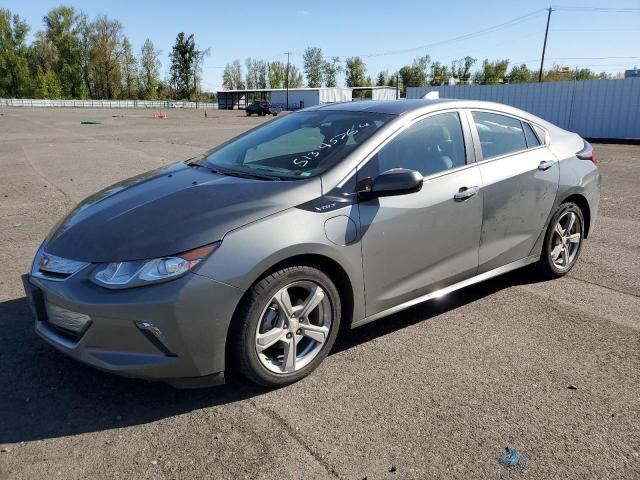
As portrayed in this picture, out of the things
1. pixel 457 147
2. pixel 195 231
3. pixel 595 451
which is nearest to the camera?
pixel 595 451

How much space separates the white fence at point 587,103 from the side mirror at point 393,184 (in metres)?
25.4

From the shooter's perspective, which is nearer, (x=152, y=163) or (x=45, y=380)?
(x=45, y=380)

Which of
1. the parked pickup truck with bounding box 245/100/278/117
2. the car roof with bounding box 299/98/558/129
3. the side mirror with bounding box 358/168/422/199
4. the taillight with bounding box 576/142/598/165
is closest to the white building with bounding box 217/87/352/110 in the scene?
the parked pickup truck with bounding box 245/100/278/117

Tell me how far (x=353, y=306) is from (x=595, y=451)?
1.49 m

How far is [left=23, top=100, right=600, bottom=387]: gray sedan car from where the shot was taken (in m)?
2.74

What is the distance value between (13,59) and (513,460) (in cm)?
10571

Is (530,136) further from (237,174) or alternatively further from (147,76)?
(147,76)

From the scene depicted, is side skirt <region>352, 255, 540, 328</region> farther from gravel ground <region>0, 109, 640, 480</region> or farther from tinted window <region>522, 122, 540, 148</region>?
tinted window <region>522, 122, 540, 148</region>

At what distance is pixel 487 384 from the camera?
3209 mm

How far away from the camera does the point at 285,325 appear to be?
10.1 ft

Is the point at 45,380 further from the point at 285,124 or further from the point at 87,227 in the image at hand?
the point at 285,124

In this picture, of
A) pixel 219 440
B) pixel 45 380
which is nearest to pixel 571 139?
pixel 219 440

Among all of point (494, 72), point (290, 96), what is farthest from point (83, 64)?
point (494, 72)

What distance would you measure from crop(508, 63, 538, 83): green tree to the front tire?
10868cm
